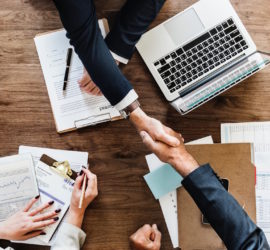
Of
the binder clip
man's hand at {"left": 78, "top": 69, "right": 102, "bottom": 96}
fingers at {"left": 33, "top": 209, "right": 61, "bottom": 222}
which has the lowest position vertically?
fingers at {"left": 33, "top": 209, "right": 61, "bottom": 222}

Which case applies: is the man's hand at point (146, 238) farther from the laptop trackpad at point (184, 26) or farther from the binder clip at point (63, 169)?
the laptop trackpad at point (184, 26)

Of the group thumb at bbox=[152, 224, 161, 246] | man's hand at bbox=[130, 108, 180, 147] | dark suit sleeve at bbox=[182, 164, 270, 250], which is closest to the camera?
dark suit sleeve at bbox=[182, 164, 270, 250]

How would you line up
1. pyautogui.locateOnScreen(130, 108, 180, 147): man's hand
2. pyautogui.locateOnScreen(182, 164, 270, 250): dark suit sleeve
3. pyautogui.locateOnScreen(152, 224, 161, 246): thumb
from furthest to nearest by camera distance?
1. pyautogui.locateOnScreen(152, 224, 161, 246): thumb
2. pyautogui.locateOnScreen(130, 108, 180, 147): man's hand
3. pyautogui.locateOnScreen(182, 164, 270, 250): dark suit sleeve

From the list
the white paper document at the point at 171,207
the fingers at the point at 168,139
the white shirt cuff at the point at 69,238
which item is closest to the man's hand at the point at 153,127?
the fingers at the point at 168,139

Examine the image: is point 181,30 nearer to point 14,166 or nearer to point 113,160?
point 113,160

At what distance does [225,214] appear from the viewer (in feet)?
3.68

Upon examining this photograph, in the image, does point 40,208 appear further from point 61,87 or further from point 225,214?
point 225,214

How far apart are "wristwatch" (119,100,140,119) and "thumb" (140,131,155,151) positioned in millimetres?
79

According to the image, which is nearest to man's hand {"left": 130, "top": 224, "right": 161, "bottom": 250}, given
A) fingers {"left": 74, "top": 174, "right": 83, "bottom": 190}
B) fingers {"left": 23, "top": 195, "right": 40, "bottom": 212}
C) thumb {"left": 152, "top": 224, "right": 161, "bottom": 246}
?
thumb {"left": 152, "top": 224, "right": 161, "bottom": 246}

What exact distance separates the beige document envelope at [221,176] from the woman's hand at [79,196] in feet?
1.00

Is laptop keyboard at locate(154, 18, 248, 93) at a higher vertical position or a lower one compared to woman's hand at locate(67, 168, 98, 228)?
higher

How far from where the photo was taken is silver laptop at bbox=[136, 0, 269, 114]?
4.17 ft

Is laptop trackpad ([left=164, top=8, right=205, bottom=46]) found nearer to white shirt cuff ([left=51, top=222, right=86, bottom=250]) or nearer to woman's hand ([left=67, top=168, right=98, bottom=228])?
woman's hand ([left=67, top=168, right=98, bottom=228])

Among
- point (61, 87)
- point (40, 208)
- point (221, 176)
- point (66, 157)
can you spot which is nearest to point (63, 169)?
point (66, 157)
